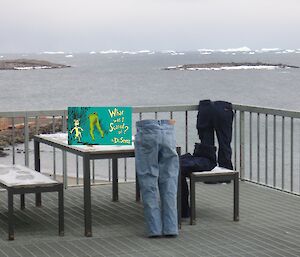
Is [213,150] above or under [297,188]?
above

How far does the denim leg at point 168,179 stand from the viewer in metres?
7.45

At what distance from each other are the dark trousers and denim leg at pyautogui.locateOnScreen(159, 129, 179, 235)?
2.62 metres

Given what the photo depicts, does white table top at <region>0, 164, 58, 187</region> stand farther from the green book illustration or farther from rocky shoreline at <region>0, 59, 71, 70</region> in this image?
Result: rocky shoreline at <region>0, 59, 71, 70</region>

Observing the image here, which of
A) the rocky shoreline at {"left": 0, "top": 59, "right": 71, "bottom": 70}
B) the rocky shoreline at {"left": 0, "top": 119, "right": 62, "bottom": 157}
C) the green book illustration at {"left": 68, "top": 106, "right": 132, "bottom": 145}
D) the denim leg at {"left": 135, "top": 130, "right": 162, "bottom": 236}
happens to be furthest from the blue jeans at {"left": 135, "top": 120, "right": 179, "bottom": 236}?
the rocky shoreline at {"left": 0, "top": 59, "right": 71, "bottom": 70}

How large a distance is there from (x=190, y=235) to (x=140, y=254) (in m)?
0.79

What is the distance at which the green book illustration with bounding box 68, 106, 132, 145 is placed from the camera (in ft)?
25.1

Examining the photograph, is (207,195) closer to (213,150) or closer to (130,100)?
(213,150)

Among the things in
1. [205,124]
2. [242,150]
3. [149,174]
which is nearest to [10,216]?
[149,174]

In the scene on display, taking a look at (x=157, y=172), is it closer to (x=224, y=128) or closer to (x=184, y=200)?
(x=184, y=200)

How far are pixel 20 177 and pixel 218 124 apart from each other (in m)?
3.12

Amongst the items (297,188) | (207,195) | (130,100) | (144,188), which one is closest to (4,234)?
(144,188)

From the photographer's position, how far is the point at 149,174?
7438mm

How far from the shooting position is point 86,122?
771cm

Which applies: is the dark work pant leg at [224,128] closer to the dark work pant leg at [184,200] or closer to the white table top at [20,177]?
the dark work pant leg at [184,200]
